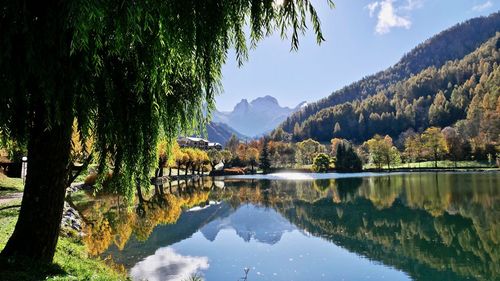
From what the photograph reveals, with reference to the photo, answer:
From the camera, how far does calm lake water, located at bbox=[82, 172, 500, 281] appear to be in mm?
15805

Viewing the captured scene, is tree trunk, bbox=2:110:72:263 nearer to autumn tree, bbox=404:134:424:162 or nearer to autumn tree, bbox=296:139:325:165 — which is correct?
autumn tree, bbox=404:134:424:162

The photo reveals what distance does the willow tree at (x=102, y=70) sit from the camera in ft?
15.3

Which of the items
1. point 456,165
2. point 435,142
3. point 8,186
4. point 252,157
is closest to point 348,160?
point 435,142

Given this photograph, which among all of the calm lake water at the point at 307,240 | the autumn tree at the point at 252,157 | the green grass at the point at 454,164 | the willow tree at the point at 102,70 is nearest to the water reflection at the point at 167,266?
the calm lake water at the point at 307,240

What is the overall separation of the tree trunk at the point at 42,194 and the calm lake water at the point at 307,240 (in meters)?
7.35

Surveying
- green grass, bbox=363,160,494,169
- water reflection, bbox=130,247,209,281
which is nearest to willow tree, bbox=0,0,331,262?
water reflection, bbox=130,247,209,281

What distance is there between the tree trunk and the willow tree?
0.7 inches

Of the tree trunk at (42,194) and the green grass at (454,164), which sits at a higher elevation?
the green grass at (454,164)

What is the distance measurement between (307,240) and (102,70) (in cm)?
1838

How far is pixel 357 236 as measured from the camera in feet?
74.3

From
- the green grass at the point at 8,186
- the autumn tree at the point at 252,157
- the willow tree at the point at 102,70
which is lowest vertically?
the green grass at the point at 8,186

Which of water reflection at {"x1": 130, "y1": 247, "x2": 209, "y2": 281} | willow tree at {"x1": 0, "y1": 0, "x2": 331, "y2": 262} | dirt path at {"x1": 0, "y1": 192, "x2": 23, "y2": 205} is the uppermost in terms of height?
willow tree at {"x1": 0, "y1": 0, "x2": 331, "y2": 262}

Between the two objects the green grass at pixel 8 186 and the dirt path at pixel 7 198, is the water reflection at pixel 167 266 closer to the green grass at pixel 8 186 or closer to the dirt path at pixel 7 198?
the dirt path at pixel 7 198

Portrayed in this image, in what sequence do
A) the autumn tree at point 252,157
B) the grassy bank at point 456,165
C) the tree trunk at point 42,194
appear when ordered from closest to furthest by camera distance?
the tree trunk at point 42,194
the grassy bank at point 456,165
the autumn tree at point 252,157
